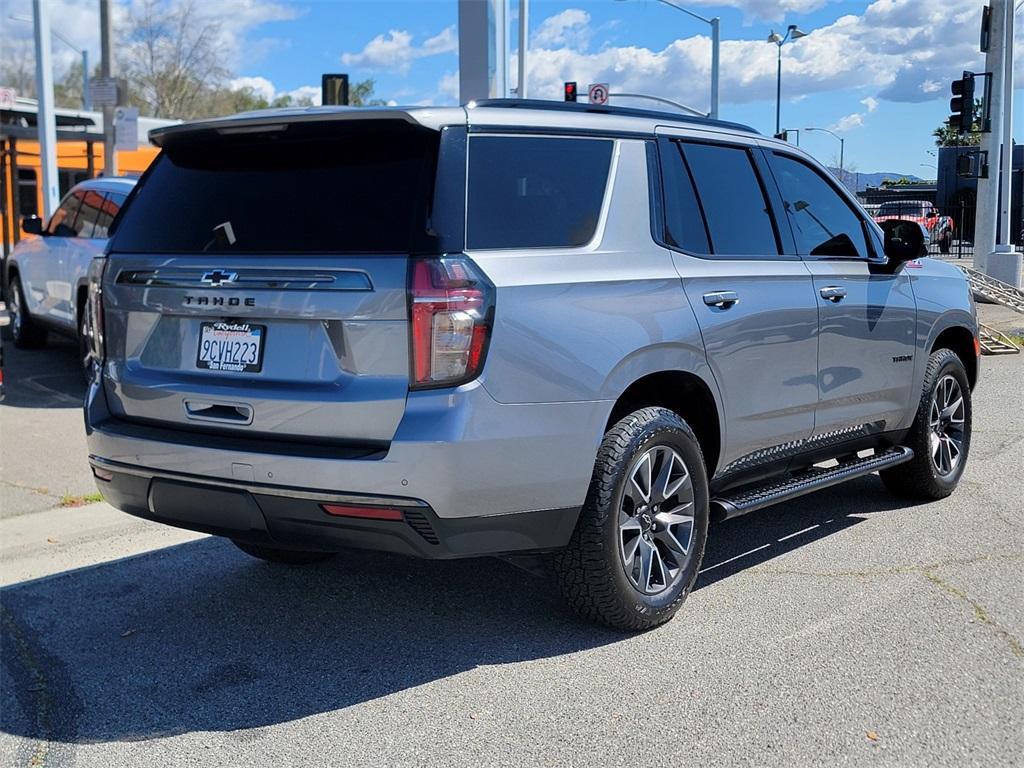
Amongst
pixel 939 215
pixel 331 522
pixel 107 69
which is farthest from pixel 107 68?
pixel 939 215

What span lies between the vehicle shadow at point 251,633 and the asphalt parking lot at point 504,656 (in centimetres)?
1

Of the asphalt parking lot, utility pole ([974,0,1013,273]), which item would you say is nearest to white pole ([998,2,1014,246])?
utility pole ([974,0,1013,273])

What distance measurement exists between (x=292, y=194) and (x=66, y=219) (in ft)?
Result: 26.1

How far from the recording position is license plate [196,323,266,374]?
12.9ft

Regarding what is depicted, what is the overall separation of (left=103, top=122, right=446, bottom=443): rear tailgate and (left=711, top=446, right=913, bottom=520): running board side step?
1.76 metres

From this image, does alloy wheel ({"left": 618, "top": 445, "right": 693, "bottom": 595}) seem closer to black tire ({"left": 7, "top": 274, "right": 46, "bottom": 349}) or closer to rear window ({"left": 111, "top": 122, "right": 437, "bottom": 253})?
rear window ({"left": 111, "top": 122, "right": 437, "bottom": 253})

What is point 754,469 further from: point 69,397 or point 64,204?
point 64,204

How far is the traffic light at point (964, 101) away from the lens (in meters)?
17.7

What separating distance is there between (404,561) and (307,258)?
198 cm

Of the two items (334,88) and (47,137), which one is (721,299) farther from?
(47,137)

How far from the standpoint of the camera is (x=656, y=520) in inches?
173

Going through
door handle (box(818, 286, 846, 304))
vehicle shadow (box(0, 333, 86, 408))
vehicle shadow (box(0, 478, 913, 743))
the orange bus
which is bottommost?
vehicle shadow (box(0, 478, 913, 743))

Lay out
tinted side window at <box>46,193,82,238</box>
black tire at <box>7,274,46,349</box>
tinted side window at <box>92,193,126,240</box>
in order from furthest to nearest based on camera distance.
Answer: black tire at <box>7,274,46,349</box> → tinted side window at <box>46,193,82,238</box> → tinted side window at <box>92,193,126,240</box>

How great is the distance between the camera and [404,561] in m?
5.36
